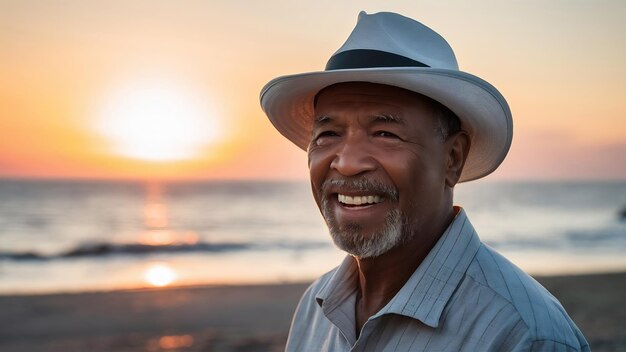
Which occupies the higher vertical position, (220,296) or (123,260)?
(123,260)

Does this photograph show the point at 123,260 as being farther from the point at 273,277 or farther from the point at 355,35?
the point at 355,35

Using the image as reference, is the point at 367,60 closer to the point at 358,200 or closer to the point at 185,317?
the point at 358,200

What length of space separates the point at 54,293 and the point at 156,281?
11.3 feet

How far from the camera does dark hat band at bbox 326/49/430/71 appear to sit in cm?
213

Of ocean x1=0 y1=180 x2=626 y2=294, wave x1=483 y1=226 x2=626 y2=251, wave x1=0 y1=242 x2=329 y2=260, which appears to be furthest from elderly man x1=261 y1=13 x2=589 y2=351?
wave x1=483 y1=226 x2=626 y2=251

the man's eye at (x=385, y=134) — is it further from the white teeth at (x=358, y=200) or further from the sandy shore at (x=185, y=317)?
the sandy shore at (x=185, y=317)

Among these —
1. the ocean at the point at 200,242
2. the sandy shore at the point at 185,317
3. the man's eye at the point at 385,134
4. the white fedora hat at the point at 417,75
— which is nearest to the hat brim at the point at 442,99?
the white fedora hat at the point at 417,75

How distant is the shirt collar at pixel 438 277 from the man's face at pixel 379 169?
0.09 meters

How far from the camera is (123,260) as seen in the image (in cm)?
2138

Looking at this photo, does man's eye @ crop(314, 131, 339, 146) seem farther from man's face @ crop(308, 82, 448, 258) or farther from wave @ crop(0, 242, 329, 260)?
wave @ crop(0, 242, 329, 260)

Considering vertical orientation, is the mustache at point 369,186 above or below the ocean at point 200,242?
below

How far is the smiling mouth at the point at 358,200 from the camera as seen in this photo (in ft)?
7.00

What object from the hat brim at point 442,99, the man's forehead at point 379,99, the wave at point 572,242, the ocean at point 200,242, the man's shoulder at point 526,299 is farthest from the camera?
the wave at point 572,242

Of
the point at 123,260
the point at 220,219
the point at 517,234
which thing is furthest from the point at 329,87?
the point at 220,219
